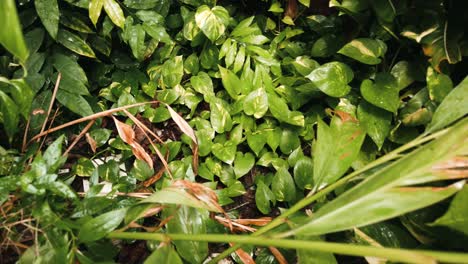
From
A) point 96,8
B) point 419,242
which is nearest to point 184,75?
point 96,8

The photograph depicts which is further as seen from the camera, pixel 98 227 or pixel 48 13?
pixel 48 13

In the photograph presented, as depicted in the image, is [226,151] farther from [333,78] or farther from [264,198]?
[333,78]

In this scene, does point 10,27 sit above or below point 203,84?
above

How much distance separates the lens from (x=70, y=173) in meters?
0.94

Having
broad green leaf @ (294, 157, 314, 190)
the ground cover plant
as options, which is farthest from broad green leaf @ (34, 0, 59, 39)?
broad green leaf @ (294, 157, 314, 190)

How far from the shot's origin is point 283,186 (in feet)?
3.14

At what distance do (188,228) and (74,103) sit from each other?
0.51m


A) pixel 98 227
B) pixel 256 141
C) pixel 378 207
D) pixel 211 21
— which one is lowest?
pixel 256 141

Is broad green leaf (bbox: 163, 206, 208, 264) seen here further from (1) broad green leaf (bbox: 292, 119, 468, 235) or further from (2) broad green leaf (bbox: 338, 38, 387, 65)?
(2) broad green leaf (bbox: 338, 38, 387, 65)

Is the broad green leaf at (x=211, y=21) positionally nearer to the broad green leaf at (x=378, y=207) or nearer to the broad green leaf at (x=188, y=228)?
the broad green leaf at (x=188, y=228)

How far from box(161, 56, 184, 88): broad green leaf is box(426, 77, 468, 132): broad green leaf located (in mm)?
761

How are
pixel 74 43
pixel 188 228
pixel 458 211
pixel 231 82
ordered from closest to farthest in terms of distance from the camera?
pixel 458 211
pixel 188 228
pixel 74 43
pixel 231 82

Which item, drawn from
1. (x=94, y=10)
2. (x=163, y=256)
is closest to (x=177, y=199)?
(x=163, y=256)

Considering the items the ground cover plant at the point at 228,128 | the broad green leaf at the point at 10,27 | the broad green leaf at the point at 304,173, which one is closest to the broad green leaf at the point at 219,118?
the ground cover plant at the point at 228,128
